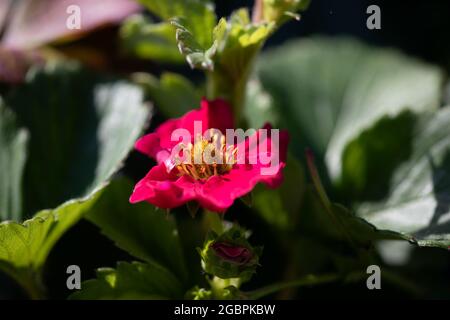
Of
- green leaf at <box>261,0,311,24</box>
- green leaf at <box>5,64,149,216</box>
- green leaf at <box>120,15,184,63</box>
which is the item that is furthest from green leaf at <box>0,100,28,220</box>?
green leaf at <box>261,0,311,24</box>

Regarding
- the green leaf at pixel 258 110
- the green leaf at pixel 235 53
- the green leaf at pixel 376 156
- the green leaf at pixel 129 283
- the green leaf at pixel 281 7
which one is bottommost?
the green leaf at pixel 129 283

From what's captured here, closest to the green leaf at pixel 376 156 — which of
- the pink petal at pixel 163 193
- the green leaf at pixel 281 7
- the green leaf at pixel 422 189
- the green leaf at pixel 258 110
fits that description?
the green leaf at pixel 422 189

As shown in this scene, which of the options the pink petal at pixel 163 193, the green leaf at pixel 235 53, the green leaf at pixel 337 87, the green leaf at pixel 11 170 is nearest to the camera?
the pink petal at pixel 163 193

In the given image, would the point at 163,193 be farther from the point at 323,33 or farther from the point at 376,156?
the point at 323,33

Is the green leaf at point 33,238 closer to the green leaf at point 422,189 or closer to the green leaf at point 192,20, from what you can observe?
the green leaf at point 192,20

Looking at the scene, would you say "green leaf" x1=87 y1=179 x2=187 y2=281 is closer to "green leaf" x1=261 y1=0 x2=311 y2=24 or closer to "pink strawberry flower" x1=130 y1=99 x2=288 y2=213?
"pink strawberry flower" x1=130 y1=99 x2=288 y2=213

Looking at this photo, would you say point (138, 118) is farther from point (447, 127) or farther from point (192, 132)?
point (447, 127)
